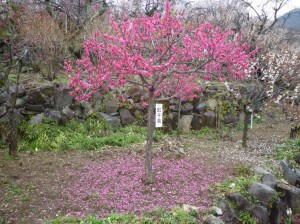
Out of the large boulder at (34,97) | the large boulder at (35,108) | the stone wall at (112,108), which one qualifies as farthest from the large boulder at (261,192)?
the large boulder at (34,97)

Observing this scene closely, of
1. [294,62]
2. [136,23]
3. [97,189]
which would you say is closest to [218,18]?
[294,62]

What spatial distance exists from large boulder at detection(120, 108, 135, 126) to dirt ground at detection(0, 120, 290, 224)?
1.57 meters

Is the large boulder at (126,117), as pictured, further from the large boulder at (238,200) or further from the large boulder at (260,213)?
the large boulder at (260,213)

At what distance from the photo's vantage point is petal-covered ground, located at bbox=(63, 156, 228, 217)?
13.1ft

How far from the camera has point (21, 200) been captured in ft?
13.3

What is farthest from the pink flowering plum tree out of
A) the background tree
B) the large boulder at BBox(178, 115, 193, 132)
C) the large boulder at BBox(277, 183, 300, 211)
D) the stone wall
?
the large boulder at BBox(178, 115, 193, 132)

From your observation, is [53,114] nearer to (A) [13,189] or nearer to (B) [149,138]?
(A) [13,189]

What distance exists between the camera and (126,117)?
8336mm

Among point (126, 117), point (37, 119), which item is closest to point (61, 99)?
point (37, 119)

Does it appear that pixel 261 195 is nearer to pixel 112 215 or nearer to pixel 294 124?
pixel 112 215

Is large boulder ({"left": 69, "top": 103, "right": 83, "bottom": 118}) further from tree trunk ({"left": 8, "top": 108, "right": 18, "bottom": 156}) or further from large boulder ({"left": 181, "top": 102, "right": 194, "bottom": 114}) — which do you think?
large boulder ({"left": 181, "top": 102, "right": 194, "bottom": 114})

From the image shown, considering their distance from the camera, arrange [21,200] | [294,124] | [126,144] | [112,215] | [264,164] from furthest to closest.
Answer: [294,124]
[126,144]
[264,164]
[21,200]
[112,215]

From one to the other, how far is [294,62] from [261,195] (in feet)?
16.8

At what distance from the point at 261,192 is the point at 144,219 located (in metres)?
2.08
